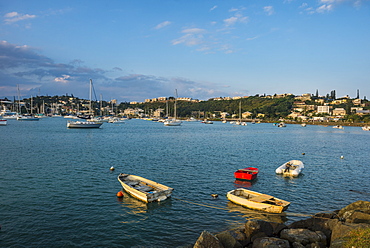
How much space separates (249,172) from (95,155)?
2472 cm

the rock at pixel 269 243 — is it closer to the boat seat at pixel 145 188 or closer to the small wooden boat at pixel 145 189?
the small wooden boat at pixel 145 189

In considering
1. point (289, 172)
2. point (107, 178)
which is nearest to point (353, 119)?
point (289, 172)

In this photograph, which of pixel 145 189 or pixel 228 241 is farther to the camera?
pixel 145 189

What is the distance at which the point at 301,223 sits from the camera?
46.7 ft

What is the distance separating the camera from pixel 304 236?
40.6ft

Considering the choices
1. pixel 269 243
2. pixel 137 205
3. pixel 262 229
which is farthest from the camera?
pixel 137 205

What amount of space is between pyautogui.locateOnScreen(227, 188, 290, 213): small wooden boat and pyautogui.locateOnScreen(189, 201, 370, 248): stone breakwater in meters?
3.70

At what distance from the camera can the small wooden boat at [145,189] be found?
19.8m

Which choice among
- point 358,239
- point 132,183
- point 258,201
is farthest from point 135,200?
point 358,239

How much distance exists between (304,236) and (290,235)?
2.02 feet

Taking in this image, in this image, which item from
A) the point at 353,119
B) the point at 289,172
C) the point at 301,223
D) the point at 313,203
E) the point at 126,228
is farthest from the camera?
A: the point at 353,119

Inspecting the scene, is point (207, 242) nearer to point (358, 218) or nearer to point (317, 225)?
point (317, 225)

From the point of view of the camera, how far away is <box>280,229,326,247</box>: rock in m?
12.2

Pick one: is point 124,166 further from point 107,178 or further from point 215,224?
point 215,224
